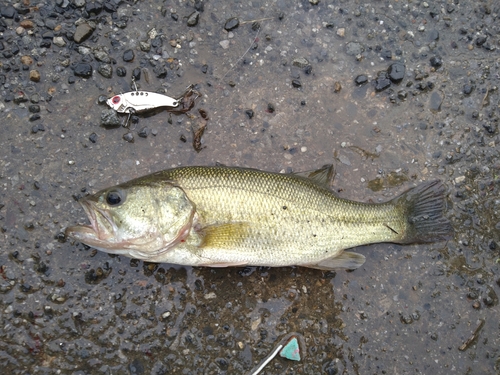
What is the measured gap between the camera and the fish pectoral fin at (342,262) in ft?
13.4

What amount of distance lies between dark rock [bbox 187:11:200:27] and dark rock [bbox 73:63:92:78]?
1113 millimetres

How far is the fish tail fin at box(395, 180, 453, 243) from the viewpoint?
4230mm

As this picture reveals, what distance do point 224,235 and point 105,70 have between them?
211 centimetres

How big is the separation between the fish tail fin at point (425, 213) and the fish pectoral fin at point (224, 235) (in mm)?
1611

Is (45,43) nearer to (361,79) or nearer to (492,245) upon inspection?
(361,79)

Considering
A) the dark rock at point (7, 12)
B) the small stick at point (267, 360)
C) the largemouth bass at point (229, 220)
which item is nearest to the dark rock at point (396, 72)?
the largemouth bass at point (229, 220)

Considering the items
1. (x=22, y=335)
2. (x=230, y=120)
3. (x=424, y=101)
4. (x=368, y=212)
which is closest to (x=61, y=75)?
(x=230, y=120)

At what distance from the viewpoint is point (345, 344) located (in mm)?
4273

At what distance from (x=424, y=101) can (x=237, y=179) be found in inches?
93.0

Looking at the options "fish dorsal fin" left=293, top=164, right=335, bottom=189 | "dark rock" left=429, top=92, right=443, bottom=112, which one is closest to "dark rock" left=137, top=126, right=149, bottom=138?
"fish dorsal fin" left=293, top=164, right=335, bottom=189

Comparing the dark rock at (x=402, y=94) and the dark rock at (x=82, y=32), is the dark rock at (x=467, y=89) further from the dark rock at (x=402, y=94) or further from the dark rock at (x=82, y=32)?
the dark rock at (x=82, y=32)

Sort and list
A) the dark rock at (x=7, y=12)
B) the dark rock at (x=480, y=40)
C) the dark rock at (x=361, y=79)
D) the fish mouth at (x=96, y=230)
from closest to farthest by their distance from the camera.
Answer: the fish mouth at (x=96, y=230), the dark rock at (x=7, y=12), the dark rock at (x=361, y=79), the dark rock at (x=480, y=40)

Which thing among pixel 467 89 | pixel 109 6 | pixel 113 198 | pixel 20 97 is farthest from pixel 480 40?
pixel 20 97

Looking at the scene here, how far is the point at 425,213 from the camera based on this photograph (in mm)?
4266
